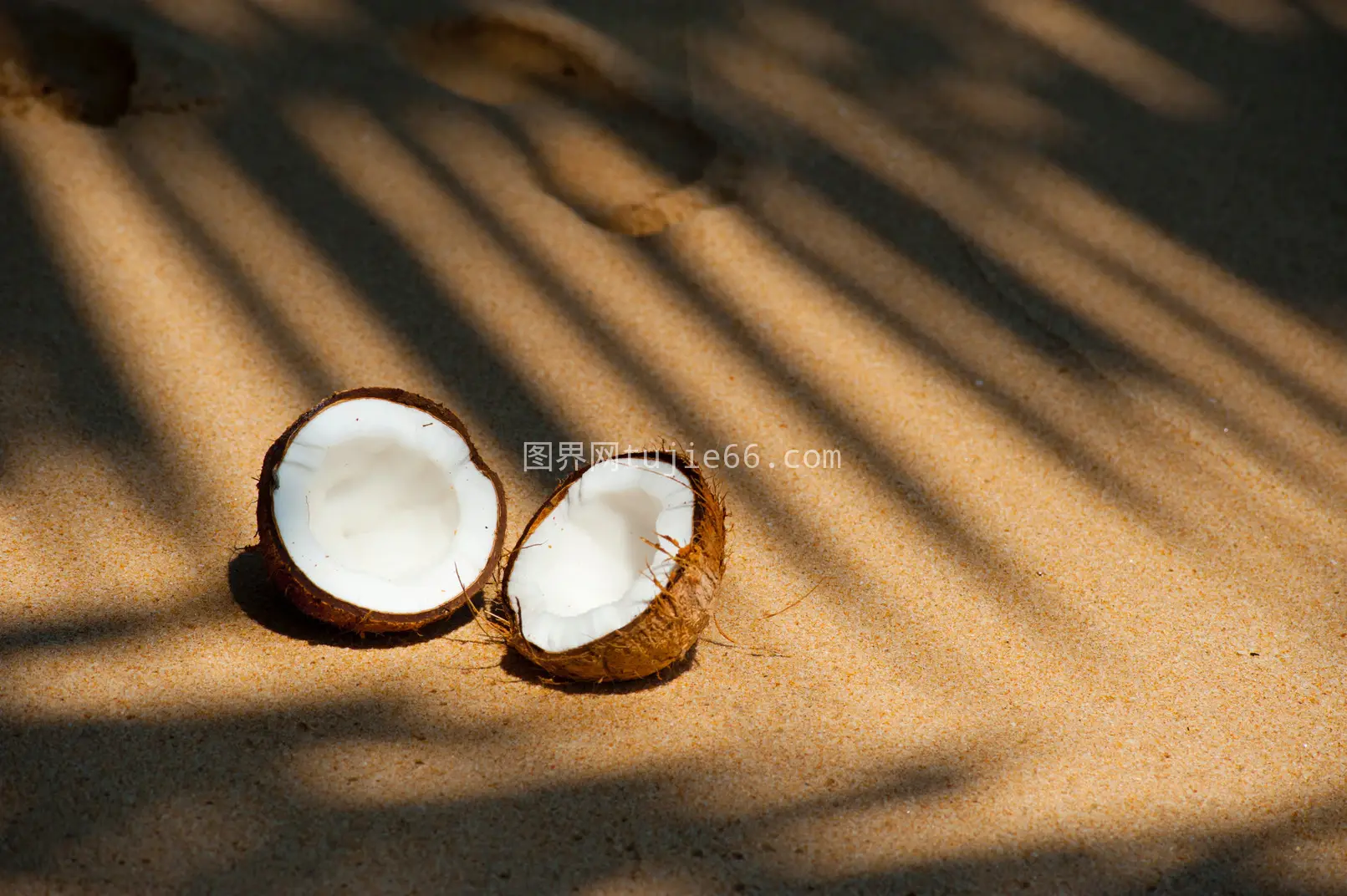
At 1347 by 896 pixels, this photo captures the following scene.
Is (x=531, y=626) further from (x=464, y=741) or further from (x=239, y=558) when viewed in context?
(x=239, y=558)

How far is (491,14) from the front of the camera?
4055mm

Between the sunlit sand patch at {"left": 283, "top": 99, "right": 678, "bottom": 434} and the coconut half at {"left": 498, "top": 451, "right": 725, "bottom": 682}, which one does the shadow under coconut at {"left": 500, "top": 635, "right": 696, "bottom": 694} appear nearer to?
the coconut half at {"left": 498, "top": 451, "right": 725, "bottom": 682}

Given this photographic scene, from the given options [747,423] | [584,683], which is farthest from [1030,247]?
[584,683]

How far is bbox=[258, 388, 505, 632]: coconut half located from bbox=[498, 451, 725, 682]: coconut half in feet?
0.34

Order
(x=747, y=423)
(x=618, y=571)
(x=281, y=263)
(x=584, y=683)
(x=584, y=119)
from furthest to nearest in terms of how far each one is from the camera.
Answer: (x=584, y=119) < (x=281, y=263) < (x=747, y=423) < (x=618, y=571) < (x=584, y=683)

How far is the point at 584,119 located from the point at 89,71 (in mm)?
1471

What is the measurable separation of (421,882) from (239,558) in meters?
0.95

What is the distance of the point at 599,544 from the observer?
2.47 m

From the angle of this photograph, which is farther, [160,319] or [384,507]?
[160,319]

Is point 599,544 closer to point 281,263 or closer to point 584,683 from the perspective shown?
point 584,683

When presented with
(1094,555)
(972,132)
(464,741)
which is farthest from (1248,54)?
(464,741)

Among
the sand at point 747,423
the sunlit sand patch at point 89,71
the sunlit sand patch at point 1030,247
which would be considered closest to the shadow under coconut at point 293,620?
the sand at point 747,423

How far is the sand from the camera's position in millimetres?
2090

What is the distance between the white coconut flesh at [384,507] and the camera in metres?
2.30
